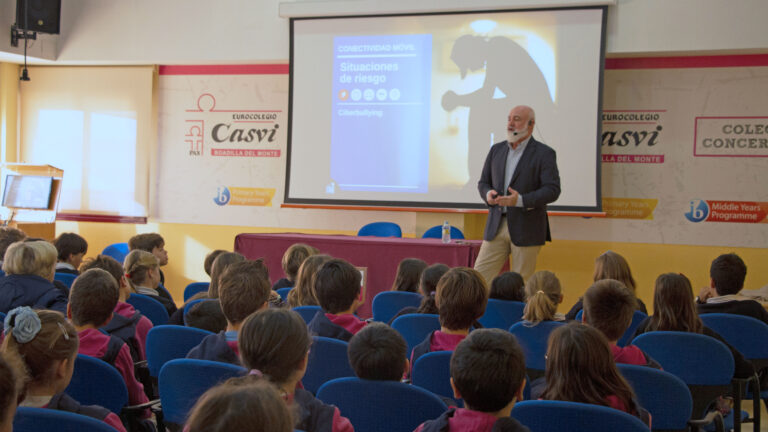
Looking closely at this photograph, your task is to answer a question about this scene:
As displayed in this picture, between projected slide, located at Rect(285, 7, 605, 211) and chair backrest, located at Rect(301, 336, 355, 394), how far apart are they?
14.4ft

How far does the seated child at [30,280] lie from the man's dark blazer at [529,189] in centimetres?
282

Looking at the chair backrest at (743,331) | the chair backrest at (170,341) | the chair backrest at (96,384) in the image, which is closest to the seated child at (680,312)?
the chair backrest at (743,331)

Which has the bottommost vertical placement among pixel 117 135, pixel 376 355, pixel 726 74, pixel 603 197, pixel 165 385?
pixel 165 385

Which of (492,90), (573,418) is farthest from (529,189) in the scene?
(573,418)

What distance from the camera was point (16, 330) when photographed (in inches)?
72.4

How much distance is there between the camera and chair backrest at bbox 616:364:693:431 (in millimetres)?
2193

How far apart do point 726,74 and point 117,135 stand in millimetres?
6526

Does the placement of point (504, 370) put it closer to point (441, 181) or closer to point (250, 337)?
point (250, 337)

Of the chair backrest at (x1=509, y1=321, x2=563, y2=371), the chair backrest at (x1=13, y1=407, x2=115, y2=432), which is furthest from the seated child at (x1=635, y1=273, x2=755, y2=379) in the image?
the chair backrest at (x1=13, y1=407, x2=115, y2=432)

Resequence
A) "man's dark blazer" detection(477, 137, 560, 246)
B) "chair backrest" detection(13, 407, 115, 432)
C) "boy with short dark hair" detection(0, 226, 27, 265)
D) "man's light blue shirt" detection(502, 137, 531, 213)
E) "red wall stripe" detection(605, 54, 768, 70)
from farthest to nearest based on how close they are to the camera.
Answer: "red wall stripe" detection(605, 54, 768, 70) → "man's light blue shirt" detection(502, 137, 531, 213) → "man's dark blazer" detection(477, 137, 560, 246) → "boy with short dark hair" detection(0, 226, 27, 265) → "chair backrest" detection(13, 407, 115, 432)

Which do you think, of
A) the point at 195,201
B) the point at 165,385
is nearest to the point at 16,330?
the point at 165,385

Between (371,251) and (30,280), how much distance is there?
2531mm

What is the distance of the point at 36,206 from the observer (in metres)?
7.66

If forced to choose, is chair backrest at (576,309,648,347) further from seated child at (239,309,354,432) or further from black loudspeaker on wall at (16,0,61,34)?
black loudspeaker on wall at (16,0,61,34)
